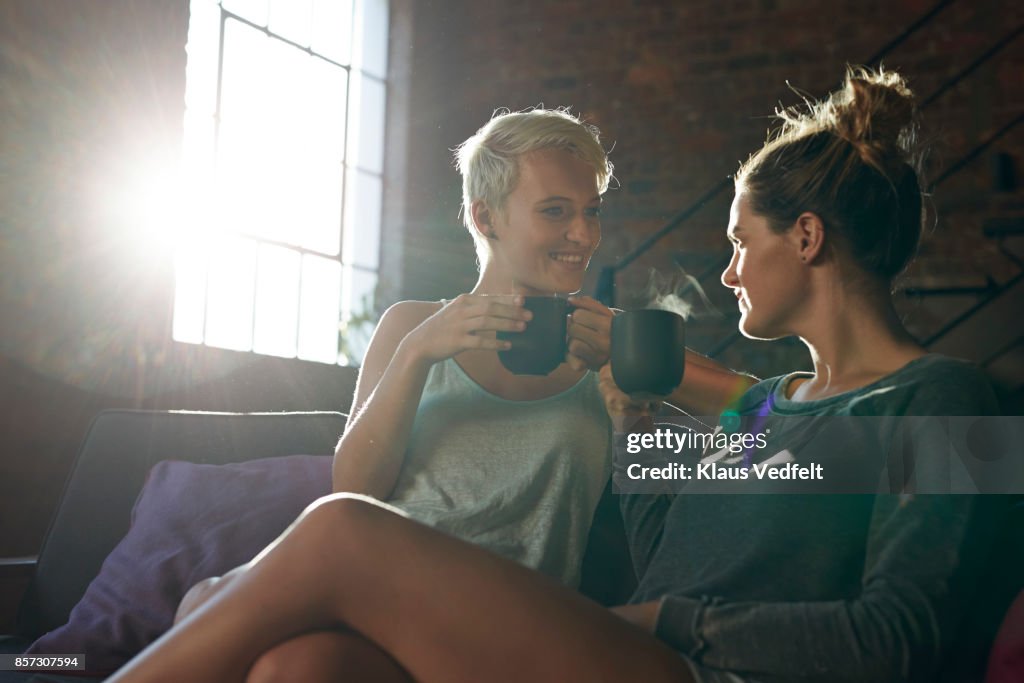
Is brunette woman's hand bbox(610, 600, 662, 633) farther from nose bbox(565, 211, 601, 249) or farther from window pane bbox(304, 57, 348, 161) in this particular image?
window pane bbox(304, 57, 348, 161)

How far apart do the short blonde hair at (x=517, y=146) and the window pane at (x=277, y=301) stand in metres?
3.00

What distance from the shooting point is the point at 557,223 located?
1599 millimetres

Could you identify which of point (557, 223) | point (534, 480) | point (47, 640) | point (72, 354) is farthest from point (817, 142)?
point (72, 354)

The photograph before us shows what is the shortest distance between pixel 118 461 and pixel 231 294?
2516mm

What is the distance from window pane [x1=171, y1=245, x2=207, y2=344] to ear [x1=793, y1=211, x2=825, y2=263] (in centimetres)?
325

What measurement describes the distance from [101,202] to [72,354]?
0.54 m

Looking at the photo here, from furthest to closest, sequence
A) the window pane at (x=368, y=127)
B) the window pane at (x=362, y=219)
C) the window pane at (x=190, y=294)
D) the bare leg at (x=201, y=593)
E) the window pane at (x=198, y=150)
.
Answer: the window pane at (x=368, y=127) → the window pane at (x=362, y=219) → the window pane at (x=198, y=150) → the window pane at (x=190, y=294) → the bare leg at (x=201, y=593)

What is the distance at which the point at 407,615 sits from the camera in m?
0.96

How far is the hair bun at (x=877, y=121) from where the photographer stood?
1196mm

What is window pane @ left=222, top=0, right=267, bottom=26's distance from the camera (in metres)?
4.53

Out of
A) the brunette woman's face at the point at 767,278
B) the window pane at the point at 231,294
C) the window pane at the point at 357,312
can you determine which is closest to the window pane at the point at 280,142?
the window pane at the point at 231,294

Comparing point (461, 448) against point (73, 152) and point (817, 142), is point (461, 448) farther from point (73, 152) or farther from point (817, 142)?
point (73, 152)

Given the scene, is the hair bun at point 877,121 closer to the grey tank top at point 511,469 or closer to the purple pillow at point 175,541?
the grey tank top at point 511,469

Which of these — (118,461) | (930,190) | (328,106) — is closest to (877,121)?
(118,461)
